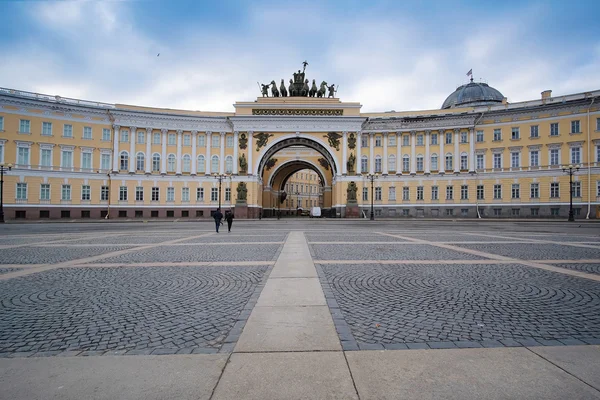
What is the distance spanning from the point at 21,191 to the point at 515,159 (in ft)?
214

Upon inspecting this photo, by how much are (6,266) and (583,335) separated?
39.1 feet

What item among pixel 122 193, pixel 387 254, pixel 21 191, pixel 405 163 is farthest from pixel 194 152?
pixel 387 254

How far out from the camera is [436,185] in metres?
48.8

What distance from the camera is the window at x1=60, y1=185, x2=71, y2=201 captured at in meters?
44.1

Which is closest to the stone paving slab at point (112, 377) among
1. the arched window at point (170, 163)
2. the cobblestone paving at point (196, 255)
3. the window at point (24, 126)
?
the cobblestone paving at point (196, 255)

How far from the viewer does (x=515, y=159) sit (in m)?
45.4

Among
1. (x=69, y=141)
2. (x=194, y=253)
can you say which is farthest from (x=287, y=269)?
(x=69, y=141)

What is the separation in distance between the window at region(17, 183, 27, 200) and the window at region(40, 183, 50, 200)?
164cm

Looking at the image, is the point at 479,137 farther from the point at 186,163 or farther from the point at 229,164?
the point at 186,163

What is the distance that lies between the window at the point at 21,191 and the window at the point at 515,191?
64.1 meters

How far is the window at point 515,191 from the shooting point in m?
44.9

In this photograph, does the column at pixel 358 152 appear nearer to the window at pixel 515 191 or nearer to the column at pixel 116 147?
the window at pixel 515 191

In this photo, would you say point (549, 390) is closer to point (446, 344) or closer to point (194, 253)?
point (446, 344)

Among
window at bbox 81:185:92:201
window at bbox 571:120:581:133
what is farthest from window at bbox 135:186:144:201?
window at bbox 571:120:581:133
